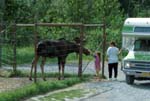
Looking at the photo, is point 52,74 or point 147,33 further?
point 52,74

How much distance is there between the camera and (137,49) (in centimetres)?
1994

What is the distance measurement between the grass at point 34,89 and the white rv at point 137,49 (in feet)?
6.00

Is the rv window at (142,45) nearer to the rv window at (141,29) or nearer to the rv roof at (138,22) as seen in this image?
the rv window at (141,29)

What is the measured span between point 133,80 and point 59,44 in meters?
3.04

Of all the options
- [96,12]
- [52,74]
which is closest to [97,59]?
[52,74]

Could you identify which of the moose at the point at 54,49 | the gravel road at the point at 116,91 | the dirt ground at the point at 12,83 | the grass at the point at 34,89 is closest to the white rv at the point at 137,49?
the gravel road at the point at 116,91

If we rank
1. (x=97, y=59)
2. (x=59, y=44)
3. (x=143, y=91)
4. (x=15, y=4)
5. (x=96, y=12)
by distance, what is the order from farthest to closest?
(x=96, y=12) < (x=15, y=4) < (x=97, y=59) < (x=59, y=44) < (x=143, y=91)

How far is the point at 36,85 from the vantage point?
16.5 m

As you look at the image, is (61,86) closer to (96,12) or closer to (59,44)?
(59,44)

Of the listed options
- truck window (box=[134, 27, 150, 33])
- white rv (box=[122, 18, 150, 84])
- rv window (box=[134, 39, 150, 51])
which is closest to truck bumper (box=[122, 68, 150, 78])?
white rv (box=[122, 18, 150, 84])

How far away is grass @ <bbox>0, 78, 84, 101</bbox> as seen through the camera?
47.0 ft

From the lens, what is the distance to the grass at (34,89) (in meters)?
14.3

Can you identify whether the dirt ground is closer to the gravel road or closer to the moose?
the moose

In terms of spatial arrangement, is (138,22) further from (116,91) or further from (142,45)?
(116,91)
